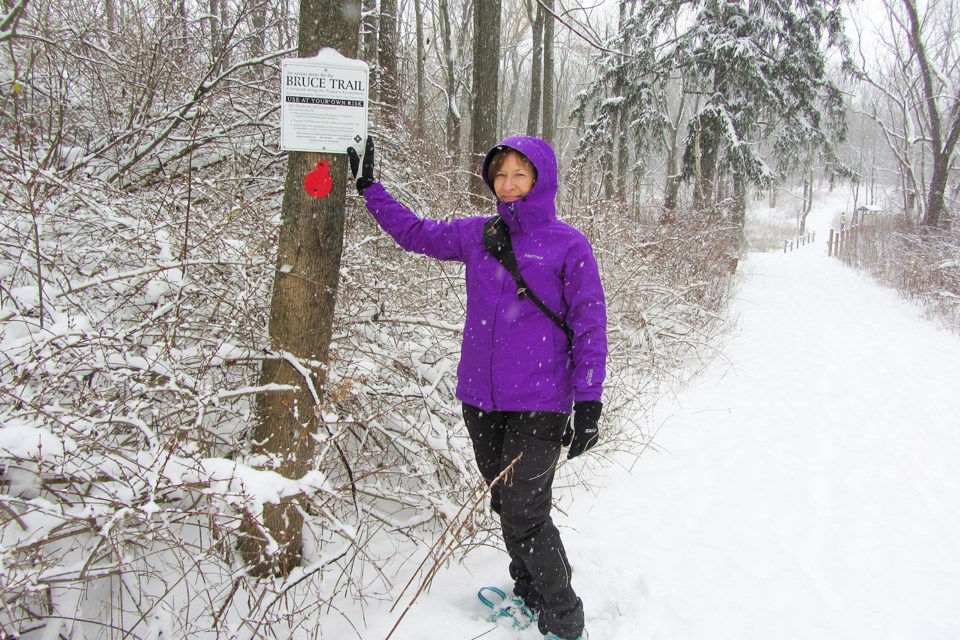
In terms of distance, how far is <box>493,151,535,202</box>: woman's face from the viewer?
2.15 meters

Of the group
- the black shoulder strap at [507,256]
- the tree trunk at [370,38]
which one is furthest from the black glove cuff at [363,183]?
the tree trunk at [370,38]

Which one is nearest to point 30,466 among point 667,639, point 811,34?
point 667,639

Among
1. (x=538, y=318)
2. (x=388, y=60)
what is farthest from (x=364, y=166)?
(x=388, y=60)

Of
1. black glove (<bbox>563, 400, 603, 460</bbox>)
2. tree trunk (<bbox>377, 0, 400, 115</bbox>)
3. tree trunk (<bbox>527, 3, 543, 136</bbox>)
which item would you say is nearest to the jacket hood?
black glove (<bbox>563, 400, 603, 460</bbox>)

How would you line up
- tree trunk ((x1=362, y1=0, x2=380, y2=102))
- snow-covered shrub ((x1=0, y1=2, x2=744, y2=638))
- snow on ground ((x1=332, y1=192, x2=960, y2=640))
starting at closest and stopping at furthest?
snow-covered shrub ((x1=0, y1=2, x2=744, y2=638)) → snow on ground ((x1=332, y1=192, x2=960, y2=640)) → tree trunk ((x1=362, y1=0, x2=380, y2=102))

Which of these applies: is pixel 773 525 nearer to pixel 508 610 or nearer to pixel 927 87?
pixel 508 610

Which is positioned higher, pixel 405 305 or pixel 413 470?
pixel 405 305

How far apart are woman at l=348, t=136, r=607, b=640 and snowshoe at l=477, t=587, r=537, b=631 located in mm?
138

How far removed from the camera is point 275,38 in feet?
21.3

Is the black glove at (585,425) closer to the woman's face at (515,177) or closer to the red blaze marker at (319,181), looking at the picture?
the woman's face at (515,177)

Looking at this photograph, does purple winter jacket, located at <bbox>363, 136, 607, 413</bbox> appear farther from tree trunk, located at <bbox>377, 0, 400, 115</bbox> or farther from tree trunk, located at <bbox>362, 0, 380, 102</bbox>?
tree trunk, located at <bbox>362, 0, 380, 102</bbox>

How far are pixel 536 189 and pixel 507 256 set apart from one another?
0.94 feet

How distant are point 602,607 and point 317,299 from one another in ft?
6.26

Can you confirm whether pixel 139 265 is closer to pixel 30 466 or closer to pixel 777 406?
pixel 30 466
